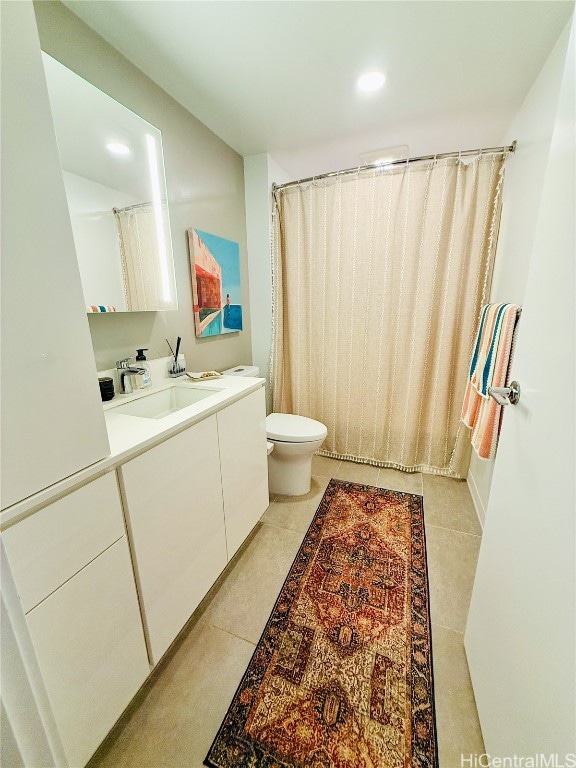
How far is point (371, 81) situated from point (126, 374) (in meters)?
1.83

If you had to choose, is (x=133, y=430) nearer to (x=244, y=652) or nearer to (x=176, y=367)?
(x=176, y=367)

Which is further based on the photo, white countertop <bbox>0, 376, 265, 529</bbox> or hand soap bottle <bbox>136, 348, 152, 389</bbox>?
hand soap bottle <bbox>136, 348, 152, 389</bbox>

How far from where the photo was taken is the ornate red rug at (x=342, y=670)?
2.73 ft

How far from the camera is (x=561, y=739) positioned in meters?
0.49

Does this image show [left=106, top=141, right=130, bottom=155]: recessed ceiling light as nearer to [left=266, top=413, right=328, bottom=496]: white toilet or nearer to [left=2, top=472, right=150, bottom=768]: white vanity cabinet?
[left=2, top=472, right=150, bottom=768]: white vanity cabinet

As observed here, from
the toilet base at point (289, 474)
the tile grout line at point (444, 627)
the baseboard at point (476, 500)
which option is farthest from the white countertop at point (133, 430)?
the baseboard at point (476, 500)

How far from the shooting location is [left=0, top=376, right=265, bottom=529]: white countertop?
60 centimetres

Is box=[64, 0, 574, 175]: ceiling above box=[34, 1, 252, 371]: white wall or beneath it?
above

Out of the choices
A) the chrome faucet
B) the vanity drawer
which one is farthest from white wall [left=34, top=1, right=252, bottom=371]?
the vanity drawer

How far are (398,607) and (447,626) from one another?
18 cm

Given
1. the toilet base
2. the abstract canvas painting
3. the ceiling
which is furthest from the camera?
the toilet base

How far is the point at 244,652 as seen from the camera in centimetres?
107

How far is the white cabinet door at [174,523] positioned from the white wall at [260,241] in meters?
1.36

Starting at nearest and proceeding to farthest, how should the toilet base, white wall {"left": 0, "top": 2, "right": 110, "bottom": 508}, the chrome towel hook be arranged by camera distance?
white wall {"left": 0, "top": 2, "right": 110, "bottom": 508} < the chrome towel hook < the toilet base
